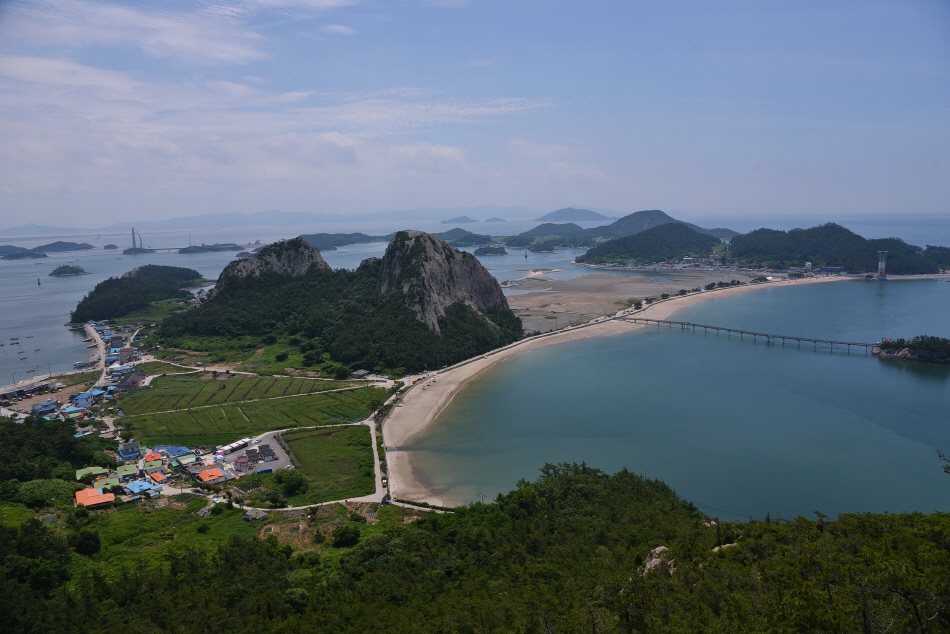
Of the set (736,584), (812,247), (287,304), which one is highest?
(812,247)

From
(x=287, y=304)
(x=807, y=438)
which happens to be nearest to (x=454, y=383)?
(x=807, y=438)

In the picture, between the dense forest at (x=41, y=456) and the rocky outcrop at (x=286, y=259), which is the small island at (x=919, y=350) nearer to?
the dense forest at (x=41, y=456)

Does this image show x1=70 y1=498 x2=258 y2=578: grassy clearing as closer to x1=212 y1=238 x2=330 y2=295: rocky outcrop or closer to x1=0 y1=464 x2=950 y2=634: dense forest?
x1=0 y1=464 x2=950 y2=634: dense forest

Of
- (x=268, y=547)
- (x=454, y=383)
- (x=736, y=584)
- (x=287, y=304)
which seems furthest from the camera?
(x=287, y=304)

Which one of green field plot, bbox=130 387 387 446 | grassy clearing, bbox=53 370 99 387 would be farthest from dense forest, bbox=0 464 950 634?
grassy clearing, bbox=53 370 99 387

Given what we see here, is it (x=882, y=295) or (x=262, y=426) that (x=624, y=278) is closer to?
(x=882, y=295)

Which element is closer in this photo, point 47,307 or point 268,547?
point 268,547

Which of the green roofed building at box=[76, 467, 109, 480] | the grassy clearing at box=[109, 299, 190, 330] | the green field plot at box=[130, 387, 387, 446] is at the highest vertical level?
the grassy clearing at box=[109, 299, 190, 330]
